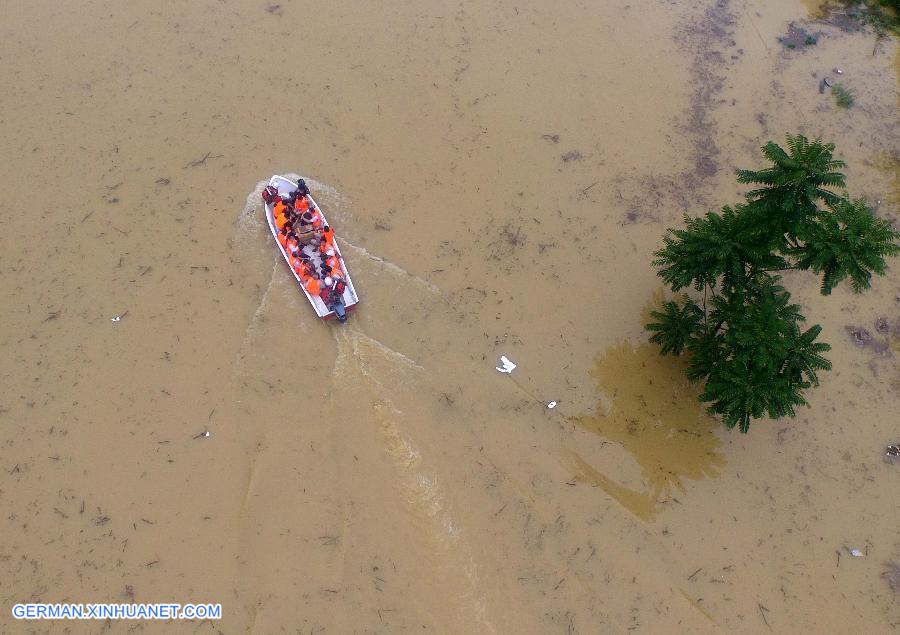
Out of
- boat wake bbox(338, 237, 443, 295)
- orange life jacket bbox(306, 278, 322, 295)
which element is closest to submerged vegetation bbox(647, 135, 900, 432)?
boat wake bbox(338, 237, 443, 295)

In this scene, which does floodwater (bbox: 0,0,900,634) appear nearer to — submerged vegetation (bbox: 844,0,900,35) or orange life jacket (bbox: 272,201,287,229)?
orange life jacket (bbox: 272,201,287,229)

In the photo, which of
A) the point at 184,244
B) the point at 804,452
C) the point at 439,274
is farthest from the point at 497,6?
the point at 804,452

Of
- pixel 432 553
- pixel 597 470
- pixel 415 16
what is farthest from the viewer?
pixel 415 16

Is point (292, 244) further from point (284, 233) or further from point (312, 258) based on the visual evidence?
point (312, 258)

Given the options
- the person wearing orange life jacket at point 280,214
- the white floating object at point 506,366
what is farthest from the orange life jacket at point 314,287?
the white floating object at point 506,366

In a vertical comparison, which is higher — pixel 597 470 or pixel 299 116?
pixel 299 116

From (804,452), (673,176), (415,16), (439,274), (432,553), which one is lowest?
(432,553)

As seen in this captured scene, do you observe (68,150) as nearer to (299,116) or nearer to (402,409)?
(299,116)

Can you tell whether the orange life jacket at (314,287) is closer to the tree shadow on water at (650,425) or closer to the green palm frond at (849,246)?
the tree shadow on water at (650,425)

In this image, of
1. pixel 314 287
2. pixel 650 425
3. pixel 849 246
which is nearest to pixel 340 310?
pixel 314 287
